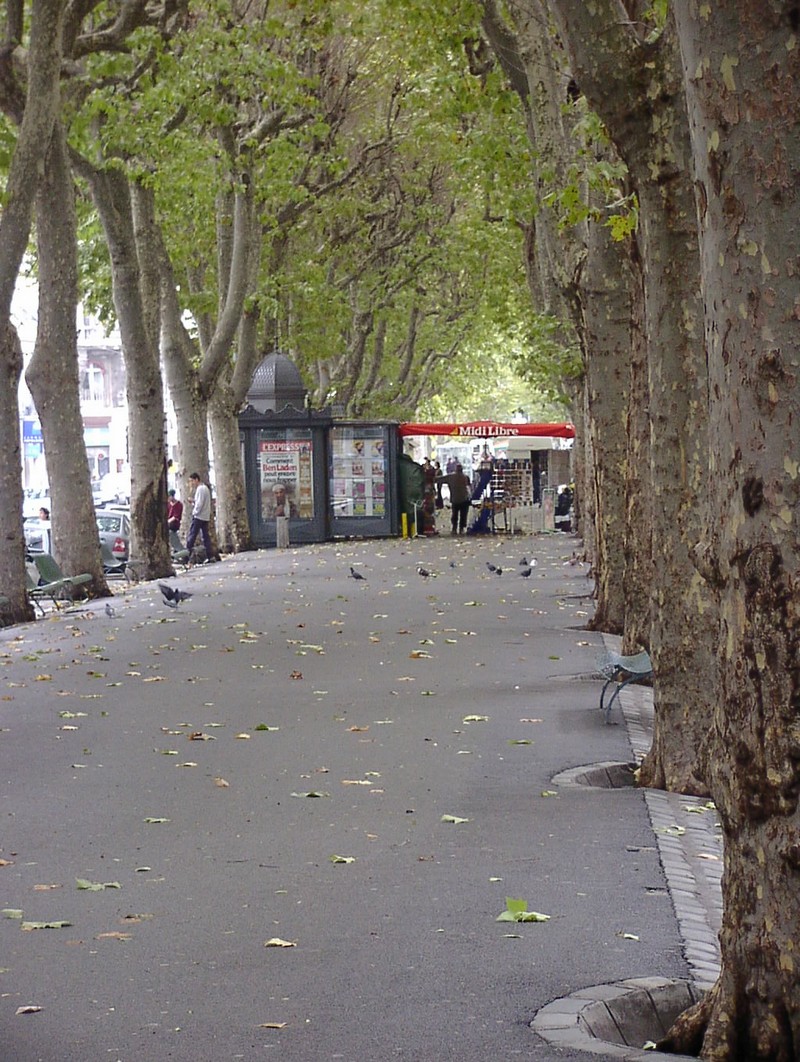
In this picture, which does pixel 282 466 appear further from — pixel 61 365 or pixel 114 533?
pixel 61 365

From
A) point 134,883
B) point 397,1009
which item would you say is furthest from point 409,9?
point 397,1009

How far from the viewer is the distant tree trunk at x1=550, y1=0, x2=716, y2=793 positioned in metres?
9.09

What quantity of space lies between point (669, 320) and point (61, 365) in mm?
15821

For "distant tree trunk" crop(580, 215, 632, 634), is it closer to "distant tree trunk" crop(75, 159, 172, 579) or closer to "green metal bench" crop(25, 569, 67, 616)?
"green metal bench" crop(25, 569, 67, 616)

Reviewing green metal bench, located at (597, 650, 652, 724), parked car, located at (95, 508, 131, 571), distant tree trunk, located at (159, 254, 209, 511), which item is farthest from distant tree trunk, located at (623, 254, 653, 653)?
parked car, located at (95, 508, 131, 571)

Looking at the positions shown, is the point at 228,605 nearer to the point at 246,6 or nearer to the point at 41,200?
the point at 41,200

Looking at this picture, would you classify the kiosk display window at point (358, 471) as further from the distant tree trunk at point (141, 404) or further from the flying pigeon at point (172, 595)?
the flying pigeon at point (172, 595)

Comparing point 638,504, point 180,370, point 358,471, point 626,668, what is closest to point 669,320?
point 626,668

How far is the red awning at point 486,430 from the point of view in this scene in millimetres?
46125

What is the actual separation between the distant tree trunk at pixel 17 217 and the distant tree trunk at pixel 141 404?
561cm

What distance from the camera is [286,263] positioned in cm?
4294

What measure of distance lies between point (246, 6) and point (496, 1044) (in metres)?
25.9

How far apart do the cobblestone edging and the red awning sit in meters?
35.5

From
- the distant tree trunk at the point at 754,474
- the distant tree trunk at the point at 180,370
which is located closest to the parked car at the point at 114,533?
the distant tree trunk at the point at 180,370
